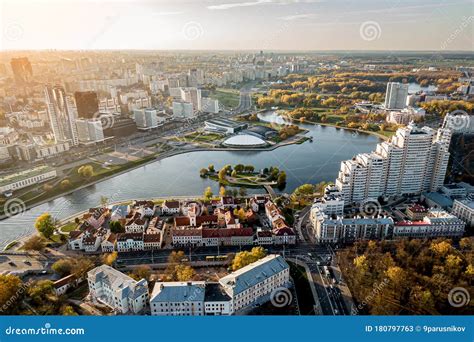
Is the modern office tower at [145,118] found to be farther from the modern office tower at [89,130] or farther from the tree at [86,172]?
the tree at [86,172]

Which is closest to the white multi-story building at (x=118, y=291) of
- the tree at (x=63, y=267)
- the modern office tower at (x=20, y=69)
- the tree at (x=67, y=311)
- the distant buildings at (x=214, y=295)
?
the distant buildings at (x=214, y=295)

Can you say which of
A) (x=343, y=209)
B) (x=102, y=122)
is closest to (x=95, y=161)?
(x=102, y=122)

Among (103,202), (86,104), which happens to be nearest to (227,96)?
(86,104)

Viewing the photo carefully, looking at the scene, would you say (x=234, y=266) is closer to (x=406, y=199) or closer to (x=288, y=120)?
(x=406, y=199)

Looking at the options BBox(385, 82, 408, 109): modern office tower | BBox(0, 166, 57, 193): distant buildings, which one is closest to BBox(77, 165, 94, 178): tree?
BBox(0, 166, 57, 193): distant buildings

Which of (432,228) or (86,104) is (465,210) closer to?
(432,228)

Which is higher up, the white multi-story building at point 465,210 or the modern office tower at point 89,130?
the modern office tower at point 89,130
